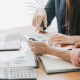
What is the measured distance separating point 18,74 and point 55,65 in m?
0.16

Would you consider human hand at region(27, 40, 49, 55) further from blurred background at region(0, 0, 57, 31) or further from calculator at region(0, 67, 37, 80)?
blurred background at region(0, 0, 57, 31)

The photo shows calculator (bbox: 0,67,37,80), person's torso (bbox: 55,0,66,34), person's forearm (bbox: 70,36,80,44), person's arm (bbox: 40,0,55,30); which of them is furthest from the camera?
person's arm (bbox: 40,0,55,30)

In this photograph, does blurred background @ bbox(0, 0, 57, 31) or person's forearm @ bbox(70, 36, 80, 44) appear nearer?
person's forearm @ bbox(70, 36, 80, 44)

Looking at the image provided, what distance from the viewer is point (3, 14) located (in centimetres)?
162

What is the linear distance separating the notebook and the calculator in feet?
0.25

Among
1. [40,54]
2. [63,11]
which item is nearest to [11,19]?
[63,11]

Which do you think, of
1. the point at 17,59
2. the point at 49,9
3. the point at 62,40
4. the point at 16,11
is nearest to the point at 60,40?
the point at 62,40

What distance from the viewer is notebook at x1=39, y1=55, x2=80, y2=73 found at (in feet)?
1.61

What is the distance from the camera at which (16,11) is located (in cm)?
163

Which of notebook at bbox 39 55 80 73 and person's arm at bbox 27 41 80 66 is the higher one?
person's arm at bbox 27 41 80 66

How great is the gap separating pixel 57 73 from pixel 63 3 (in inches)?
27.6

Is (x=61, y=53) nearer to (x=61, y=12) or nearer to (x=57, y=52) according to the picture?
(x=57, y=52)

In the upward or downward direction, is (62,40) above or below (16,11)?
below

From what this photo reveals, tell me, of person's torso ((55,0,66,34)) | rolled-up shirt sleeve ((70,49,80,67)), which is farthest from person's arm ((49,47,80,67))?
person's torso ((55,0,66,34))
